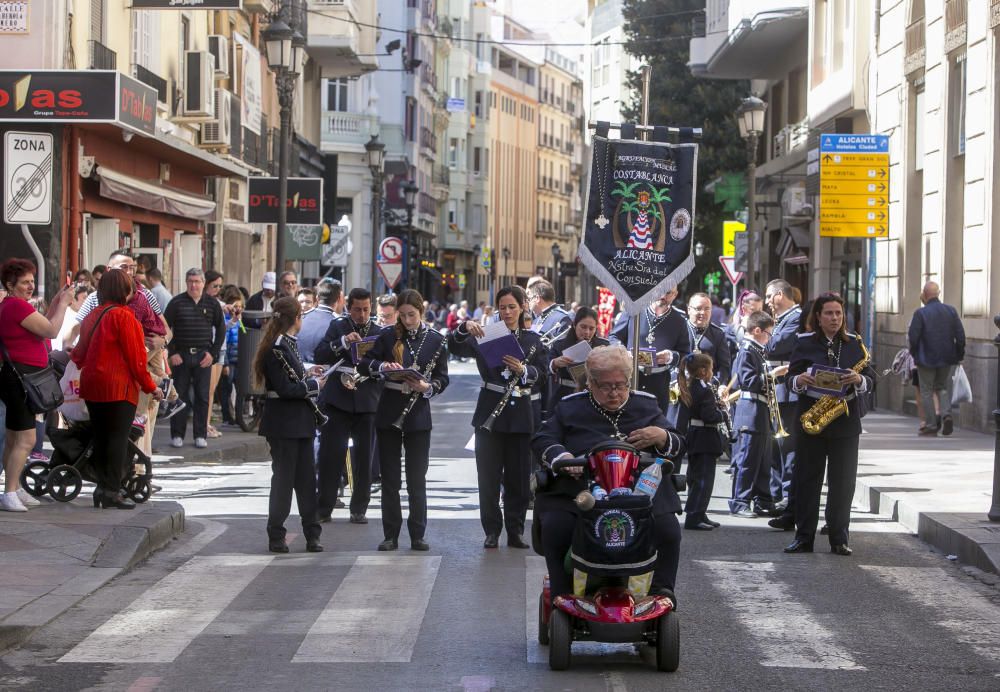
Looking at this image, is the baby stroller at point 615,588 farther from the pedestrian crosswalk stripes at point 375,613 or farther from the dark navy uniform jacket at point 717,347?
the dark navy uniform jacket at point 717,347

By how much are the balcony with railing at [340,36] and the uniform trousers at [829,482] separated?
31810mm

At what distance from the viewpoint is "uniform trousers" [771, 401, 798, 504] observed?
1451 centimetres

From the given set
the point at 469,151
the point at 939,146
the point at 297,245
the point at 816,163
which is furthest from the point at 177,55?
the point at 469,151

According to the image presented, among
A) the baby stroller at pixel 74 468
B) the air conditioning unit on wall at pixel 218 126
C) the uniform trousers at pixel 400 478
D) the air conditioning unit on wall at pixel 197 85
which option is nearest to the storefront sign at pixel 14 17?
the air conditioning unit on wall at pixel 197 85

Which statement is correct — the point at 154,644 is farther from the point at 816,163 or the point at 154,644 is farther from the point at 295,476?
the point at 816,163

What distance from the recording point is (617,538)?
309 inches

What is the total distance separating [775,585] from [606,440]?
296 centimetres

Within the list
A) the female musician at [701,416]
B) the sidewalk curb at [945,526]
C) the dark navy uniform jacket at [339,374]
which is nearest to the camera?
the sidewalk curb at [945,526]

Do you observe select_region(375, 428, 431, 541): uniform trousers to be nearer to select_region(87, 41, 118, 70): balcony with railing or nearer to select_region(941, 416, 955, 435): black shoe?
select_region(941, 416, 955, 435): black shoe

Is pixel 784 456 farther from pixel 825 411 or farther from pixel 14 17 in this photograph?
pixel 14 17

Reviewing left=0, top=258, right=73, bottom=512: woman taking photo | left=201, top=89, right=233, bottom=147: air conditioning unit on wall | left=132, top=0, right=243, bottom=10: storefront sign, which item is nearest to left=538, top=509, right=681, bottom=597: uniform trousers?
left=0, top=258, right=73, bottom=512: woman taking photo

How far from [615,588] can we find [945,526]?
17.6 ft

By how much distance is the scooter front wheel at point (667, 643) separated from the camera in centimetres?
784

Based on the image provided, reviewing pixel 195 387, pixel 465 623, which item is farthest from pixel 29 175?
pixel 465 623
